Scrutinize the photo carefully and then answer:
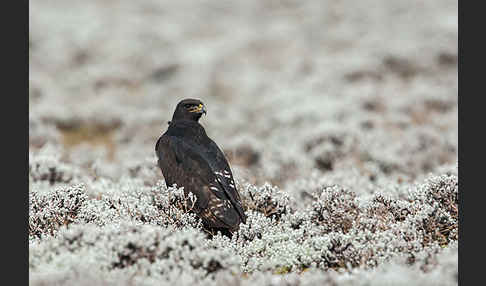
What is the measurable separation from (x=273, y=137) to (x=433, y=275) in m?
11.6

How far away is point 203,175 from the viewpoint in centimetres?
583

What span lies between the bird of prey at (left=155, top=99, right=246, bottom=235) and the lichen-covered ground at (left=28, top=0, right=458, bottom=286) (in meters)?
0.21

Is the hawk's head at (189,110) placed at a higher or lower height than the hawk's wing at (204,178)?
higher

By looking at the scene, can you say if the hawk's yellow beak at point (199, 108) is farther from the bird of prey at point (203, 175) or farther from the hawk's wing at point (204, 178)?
the hawk's wing at point (204, 178)

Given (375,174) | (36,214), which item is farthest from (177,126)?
(375,174)

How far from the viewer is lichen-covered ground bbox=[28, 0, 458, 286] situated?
14.5 ft

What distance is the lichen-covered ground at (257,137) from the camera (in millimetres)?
4430

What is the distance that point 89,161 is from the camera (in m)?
11.8

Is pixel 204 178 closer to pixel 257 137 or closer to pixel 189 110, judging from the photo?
pixel 189 110

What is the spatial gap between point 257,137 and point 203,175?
10059 millimetres

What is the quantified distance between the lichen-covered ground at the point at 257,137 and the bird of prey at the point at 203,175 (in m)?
0.21

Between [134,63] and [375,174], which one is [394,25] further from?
[375,174]

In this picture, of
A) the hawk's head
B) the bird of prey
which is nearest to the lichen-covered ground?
the bird of prey

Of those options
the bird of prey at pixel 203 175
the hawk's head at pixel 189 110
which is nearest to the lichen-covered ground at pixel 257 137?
the bird of prey at pixel 203 175
